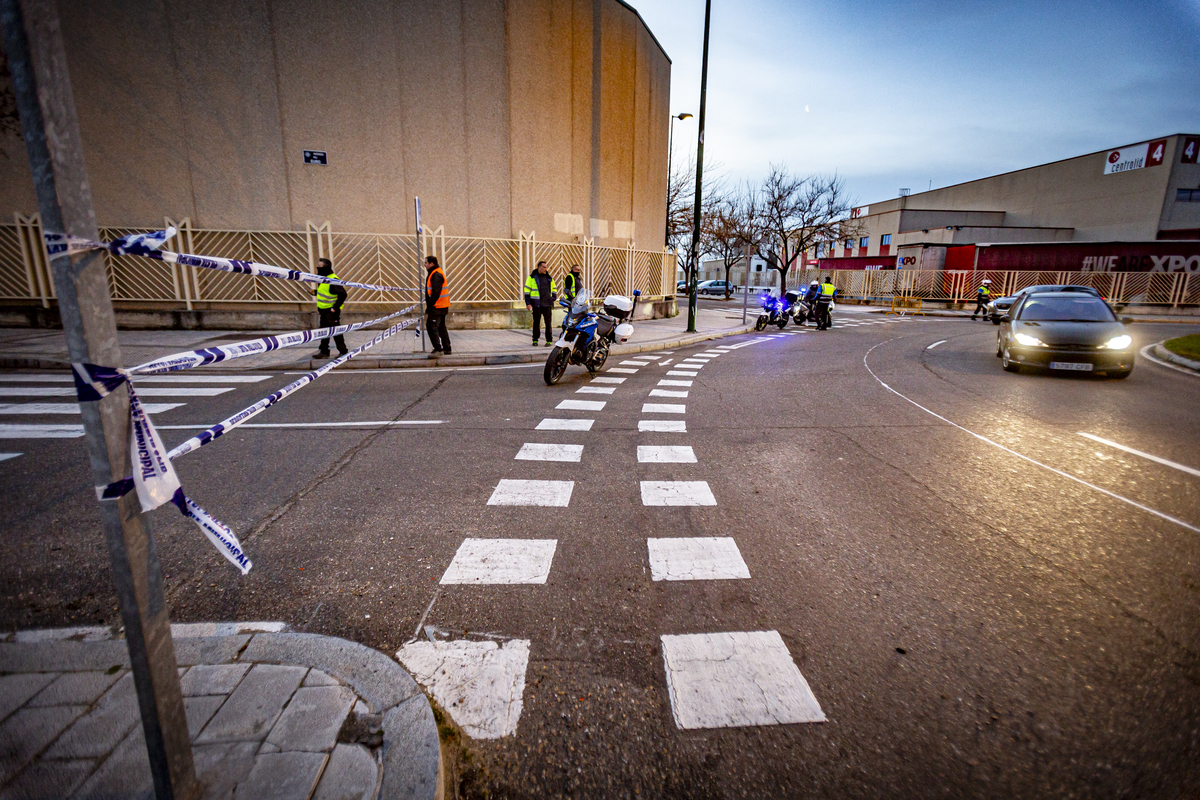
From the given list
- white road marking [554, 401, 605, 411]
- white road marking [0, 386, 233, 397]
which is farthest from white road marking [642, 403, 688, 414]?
white road marking [0, 386, 233, 397]

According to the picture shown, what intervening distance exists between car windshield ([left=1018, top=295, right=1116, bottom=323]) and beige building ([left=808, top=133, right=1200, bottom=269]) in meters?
29.5

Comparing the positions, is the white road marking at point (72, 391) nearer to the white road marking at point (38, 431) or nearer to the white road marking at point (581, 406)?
the white road marking at point (38, 431)

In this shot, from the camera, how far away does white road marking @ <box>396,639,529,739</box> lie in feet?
7.57

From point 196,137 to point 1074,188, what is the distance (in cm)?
5790

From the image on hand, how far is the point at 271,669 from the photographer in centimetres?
235

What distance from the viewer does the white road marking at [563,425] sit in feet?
21.6

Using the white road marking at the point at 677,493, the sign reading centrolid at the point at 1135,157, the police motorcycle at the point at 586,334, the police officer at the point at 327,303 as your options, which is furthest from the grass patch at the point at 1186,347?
the sign reading centrolid at the point at 1135,157

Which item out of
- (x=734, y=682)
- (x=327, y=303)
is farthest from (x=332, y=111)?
(x=734, y=682)

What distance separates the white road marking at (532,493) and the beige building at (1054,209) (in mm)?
40621

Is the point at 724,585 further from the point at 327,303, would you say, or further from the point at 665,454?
the point at 327,303

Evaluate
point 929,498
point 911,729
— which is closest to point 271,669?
point 911,729

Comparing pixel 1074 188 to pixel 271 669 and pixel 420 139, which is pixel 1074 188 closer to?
pixel 420 139

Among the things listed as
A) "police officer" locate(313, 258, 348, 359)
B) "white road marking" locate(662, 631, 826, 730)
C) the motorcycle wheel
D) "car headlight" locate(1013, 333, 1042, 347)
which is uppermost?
"police officer" locate(313, 258, 348, 359)

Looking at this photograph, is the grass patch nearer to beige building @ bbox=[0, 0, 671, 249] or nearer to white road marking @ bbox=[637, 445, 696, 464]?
white road marking @ bbox=[637, 445, 696, 464]
